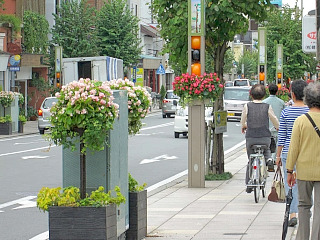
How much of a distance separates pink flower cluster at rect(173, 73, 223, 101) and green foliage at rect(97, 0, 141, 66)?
154 feet

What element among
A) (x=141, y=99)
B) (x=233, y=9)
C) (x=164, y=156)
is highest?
(x=233, y=9)

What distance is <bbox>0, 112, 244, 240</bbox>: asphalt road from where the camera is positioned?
12.7 metres

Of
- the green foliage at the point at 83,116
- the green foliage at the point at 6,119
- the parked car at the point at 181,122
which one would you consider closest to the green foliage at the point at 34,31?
the green foliage at the point at 6,119

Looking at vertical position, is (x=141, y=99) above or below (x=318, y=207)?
above

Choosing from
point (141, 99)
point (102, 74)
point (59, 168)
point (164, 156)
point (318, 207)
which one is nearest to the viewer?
point (318, 207)

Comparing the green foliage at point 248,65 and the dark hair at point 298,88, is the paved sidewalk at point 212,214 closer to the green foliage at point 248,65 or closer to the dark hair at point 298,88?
the dark hair at point 298,88

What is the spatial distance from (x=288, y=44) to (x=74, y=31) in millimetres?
13947

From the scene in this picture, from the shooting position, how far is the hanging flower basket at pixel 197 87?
1644 centimetres

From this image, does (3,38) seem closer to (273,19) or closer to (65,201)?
(273,19)

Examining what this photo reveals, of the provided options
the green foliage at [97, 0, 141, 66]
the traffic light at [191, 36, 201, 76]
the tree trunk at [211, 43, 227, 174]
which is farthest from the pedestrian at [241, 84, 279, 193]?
the green foliage at [97, 0, 141, 66]

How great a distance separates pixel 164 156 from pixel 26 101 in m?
26.3

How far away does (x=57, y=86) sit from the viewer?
4512 centimetres

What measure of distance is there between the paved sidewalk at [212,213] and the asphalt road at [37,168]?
135cm

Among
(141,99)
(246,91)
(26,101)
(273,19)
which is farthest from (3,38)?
(141,99)
